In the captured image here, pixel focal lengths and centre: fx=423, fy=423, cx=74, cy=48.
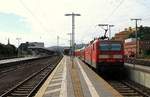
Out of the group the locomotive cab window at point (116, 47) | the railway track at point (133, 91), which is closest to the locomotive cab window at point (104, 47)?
the locomotive cab window at point (116, 47)

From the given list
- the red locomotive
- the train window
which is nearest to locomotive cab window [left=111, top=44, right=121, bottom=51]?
the red locomotive

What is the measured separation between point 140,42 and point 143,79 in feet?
326

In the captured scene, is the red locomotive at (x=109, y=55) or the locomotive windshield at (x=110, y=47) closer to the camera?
the red locomotive at (x=109, y=55)

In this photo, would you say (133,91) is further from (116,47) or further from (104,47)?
(104,47)

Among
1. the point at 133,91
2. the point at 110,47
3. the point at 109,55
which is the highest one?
the point at 110,47

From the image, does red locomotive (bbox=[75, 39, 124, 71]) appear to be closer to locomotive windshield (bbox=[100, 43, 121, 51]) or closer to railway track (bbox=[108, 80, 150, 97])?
locomotive windshield (bbox=[100, 43, 121, 51])

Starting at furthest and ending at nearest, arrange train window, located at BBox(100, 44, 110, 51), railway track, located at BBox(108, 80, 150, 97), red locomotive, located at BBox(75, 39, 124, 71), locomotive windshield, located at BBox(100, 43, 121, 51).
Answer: train window, located at BBox(100, 44, 110, 51)
locomotive windshield, located at BBox(100, 43, 121, 51)
red locomotive, located at BBox(75, 39, 124, 71)
railway track, located at BBox(108, 80, 150, 97)

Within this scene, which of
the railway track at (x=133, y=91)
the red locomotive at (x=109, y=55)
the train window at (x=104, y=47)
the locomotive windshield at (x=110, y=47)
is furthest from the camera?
the train window at (x=104, y=47)

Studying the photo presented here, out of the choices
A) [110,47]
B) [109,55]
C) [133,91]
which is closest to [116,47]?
[110,47]

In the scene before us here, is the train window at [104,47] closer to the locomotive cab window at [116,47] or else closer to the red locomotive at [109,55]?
the red locomotive at [109,55]

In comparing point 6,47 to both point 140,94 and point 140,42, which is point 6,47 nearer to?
point 140,42

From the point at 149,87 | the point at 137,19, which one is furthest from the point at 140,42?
the point at 149,87

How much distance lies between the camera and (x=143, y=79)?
2578 cm

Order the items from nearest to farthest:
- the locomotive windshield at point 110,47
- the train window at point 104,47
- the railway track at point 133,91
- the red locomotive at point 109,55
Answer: the railway track at point 133,91 → the red locomotive at point 109,55 → the locomotive windshield at point 110,47 → the train window at point 104,47
